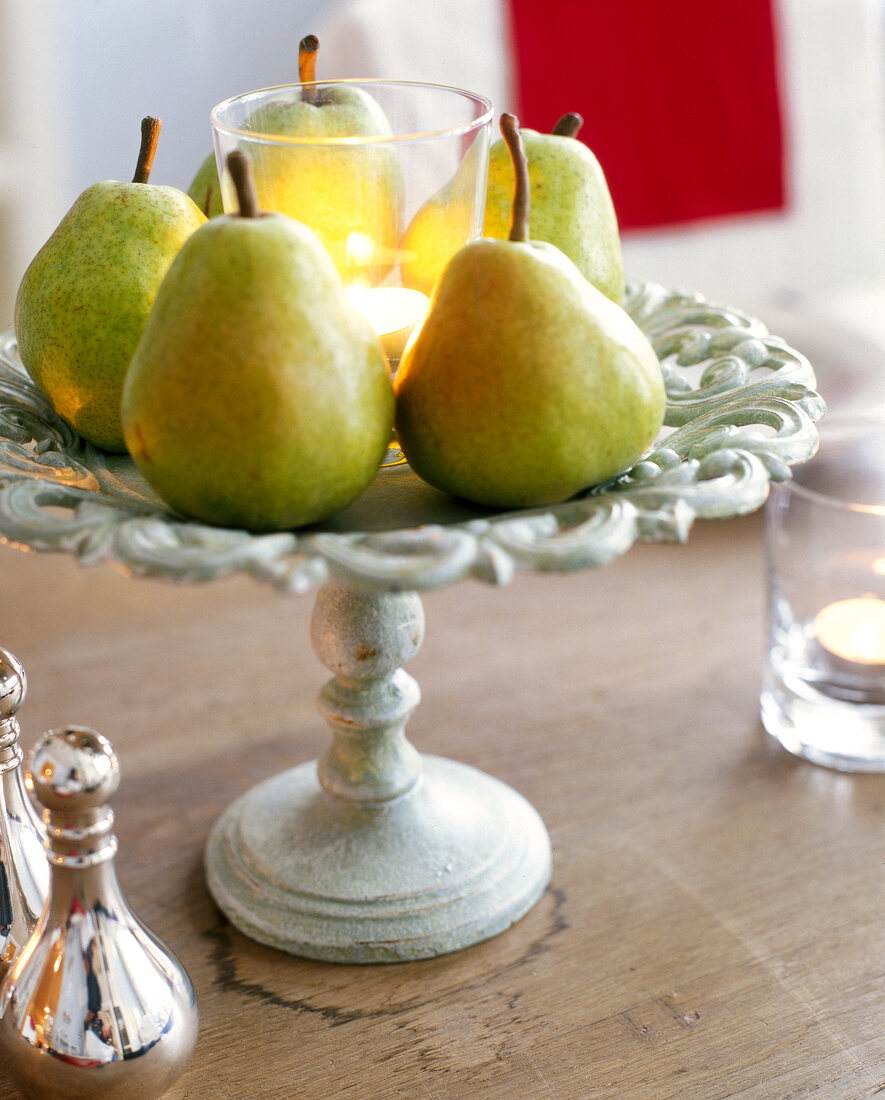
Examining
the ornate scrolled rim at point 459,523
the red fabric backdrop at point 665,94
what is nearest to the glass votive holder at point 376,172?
the ornate scrolled rim at point 459,523

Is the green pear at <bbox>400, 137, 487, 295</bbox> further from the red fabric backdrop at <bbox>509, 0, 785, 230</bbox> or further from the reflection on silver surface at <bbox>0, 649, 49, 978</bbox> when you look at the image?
the red fabric backdrop at <bbox>509, 0, 785, 230</bbox>

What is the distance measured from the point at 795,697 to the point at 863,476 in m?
0.23

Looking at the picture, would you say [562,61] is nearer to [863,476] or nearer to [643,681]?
[863,476]

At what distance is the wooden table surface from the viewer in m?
0.43

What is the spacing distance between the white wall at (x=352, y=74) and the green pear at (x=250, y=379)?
872 millimetres

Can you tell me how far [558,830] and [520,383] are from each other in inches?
10.7

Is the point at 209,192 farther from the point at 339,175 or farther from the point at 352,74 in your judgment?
the point at 352,74

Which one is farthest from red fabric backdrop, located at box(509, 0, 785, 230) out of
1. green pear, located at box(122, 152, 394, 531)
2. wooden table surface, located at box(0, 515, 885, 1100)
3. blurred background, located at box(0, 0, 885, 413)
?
green pear, located at box(122, 152, 394, 531)

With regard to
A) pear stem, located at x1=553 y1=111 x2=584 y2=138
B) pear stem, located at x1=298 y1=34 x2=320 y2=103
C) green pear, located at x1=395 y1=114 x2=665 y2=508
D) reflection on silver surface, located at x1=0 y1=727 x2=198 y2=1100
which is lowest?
reflection on silver surface, located at x1=0 y1=727 x2=198 y2=1100

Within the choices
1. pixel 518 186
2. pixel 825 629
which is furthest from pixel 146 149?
pixel 825 629

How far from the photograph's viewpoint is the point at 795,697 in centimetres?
63

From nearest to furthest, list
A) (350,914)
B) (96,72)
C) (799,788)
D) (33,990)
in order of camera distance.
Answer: (33,990) < (350,914) < (799,788) < (96,72)

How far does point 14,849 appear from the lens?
44 centimetres

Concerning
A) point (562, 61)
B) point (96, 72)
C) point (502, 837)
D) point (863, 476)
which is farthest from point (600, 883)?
point (96, 72)
